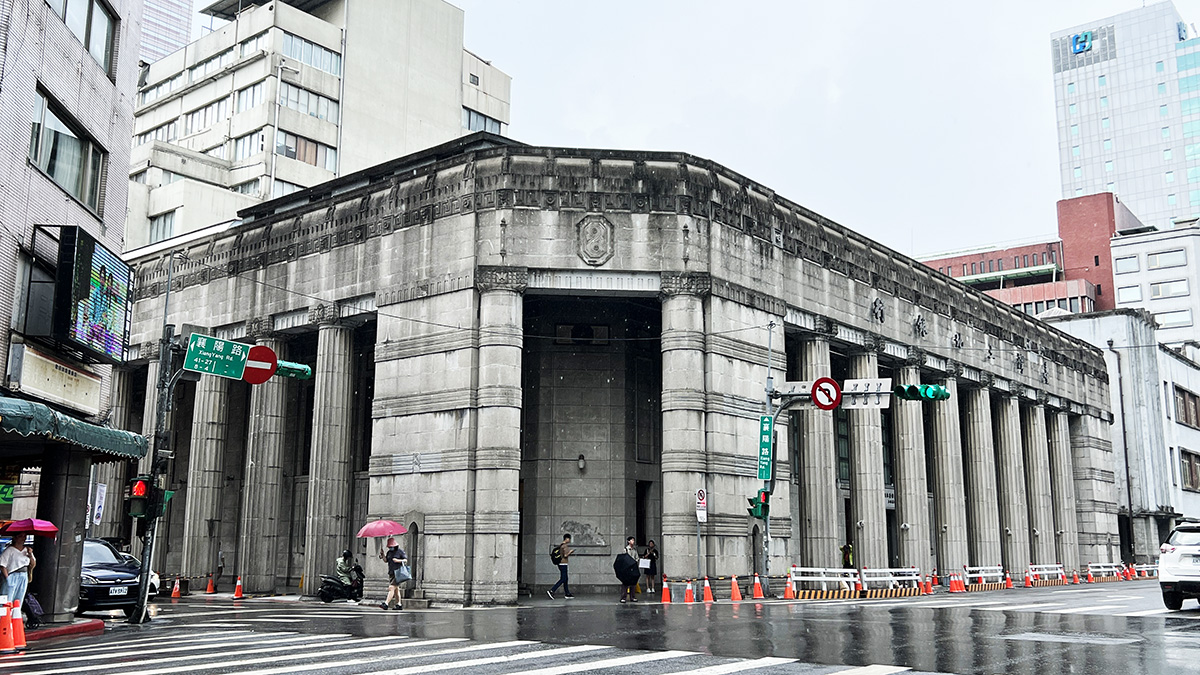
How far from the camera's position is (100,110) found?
26.4 meters

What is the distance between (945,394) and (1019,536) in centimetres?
3022

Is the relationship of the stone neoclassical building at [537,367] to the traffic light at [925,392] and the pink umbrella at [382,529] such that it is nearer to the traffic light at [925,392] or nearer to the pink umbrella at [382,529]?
the pink umbrella at [382,529]

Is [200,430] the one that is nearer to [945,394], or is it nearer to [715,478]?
[715,478]

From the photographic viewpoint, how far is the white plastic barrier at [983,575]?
45.9 m

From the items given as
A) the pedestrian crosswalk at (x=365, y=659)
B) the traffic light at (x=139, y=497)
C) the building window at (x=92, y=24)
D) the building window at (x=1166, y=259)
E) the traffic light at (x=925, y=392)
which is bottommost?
the pedestrian crosswalk at (x=365, y=659)

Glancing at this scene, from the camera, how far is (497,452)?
1275 inches

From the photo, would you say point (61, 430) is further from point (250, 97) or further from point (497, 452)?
point (250, 97)

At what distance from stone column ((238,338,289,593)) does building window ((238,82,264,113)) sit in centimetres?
3266

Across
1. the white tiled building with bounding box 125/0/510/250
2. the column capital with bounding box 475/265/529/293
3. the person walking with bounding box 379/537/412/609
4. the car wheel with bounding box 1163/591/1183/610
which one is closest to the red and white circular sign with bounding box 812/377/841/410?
the column capital with bounding box 475/265/529/293

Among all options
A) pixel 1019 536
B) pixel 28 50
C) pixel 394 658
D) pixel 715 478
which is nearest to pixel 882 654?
pixel 394 658

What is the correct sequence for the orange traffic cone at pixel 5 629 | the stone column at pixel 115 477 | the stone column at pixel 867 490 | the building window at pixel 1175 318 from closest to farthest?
the orange traffic cone at pixel 5 629 → the stone column at pixel 867 490 → the stone column at pixel 115 477 → the building window at pixel 1175 318

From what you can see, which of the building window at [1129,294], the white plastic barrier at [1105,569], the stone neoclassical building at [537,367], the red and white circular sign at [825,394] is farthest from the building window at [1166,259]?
the red and white circular sign at [825,394]

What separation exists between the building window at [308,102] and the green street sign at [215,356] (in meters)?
48.4

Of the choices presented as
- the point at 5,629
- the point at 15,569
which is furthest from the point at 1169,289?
the point at 5,629
